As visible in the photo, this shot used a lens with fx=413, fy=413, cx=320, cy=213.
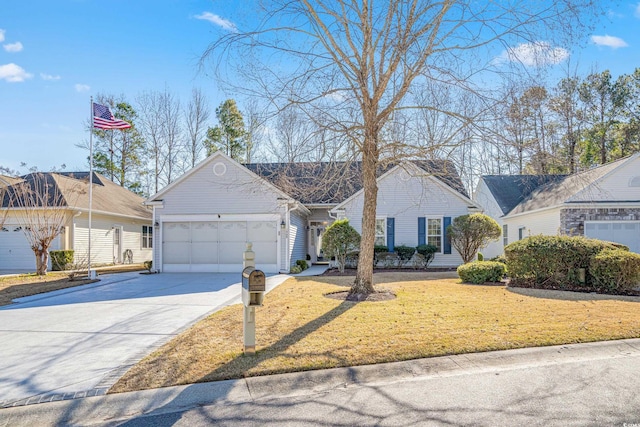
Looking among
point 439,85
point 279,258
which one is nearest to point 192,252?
point 279,258

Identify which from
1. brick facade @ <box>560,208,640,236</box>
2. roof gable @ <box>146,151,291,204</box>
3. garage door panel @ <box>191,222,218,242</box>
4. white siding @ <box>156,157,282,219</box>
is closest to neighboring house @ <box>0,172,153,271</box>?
roof gable @ <box>146,151,291,204</box>

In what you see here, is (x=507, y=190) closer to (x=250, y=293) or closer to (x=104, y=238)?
(x=104, y=238)

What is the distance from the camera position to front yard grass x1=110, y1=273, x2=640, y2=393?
15.9 feet

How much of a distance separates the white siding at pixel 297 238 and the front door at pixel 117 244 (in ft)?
33.3

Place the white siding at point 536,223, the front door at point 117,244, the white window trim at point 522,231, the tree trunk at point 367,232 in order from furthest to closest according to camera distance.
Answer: the front door at point 117,244, the white window trim at point 522,231, the white siding at point 536,223, the tree trunk at point 367,232

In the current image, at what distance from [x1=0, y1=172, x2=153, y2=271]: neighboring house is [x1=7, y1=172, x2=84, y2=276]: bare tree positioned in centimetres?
5

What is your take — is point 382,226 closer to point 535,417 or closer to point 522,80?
point 522,80

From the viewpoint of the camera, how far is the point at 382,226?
18703 mm

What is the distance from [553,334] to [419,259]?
12.3m

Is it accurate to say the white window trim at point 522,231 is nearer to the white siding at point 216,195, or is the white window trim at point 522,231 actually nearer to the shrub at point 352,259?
the shrub at point 352,259

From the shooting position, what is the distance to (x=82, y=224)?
19.5m

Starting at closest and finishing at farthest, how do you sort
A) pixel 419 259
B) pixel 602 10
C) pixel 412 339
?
pixel 412 339, pixel 602 10, pixel 419 259

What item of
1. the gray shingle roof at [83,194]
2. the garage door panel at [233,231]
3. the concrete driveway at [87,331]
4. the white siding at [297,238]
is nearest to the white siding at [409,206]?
the white siding at [297,238]

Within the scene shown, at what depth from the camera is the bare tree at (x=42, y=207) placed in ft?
51.2
